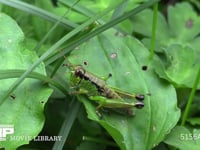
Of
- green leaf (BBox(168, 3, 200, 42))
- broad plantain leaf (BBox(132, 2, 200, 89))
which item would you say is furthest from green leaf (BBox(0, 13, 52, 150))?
green leaf (BBox(168, 3, 200, 42))

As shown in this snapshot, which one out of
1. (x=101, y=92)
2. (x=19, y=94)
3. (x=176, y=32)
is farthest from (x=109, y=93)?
(x=176, y=32)

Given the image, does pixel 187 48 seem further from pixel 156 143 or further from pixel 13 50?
pixel 13 50

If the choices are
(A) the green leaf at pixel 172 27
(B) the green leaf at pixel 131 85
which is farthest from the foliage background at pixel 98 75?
(A) the green leaf at pixel 172 27

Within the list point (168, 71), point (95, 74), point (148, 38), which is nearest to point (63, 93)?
point (95, 74)

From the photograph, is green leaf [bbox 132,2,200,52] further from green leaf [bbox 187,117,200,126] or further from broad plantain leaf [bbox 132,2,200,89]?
green leaf [bbox 187,117,200,126]

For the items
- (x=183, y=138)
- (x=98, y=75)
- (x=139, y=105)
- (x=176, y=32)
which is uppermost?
(x=176, y=32)

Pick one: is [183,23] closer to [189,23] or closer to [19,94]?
[189,23]

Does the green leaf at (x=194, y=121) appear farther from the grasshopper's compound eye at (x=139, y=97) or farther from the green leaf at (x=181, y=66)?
the grasshopper's compound eye at (x=139, y=97)
